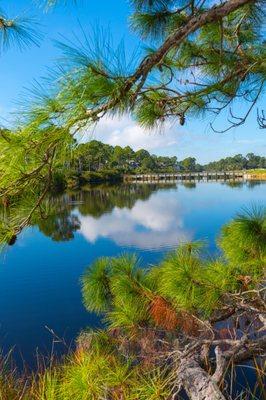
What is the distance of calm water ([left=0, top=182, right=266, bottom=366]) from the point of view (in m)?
6.17

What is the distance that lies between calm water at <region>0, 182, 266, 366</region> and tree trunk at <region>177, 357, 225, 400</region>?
0.68m

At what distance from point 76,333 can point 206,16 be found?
18.1 feet

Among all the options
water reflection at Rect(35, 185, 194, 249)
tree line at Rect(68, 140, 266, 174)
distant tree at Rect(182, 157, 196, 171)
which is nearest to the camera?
water reflection at Rect(35, 185, 194, 249)

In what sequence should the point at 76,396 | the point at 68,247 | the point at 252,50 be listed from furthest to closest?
the point at 68,247, the point at 252,50, the point at 76,396

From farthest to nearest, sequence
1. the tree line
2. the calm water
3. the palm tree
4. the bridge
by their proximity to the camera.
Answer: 1. the bridge
2. the tree line
3. the calm water
4. the palm tree

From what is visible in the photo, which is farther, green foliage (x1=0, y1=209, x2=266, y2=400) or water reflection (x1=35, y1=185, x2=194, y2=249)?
water reflection (x1=35, y1=185, x2=194, y2=249)

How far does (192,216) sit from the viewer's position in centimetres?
1828

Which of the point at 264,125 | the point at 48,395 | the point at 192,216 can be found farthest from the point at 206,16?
the point at 192,216

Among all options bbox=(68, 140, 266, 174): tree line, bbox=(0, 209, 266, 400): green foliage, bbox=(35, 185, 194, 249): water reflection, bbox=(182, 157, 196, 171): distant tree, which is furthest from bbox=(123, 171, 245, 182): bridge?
bbox=(0, 209, 266, 400): green foliage

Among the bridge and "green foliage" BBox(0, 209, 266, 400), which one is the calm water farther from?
the bridge

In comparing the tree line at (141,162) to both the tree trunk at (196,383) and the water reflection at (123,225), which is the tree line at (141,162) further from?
the tree trunk at (196,383)

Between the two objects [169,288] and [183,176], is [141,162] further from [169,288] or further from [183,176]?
[169,288]

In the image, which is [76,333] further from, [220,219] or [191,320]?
[220,219]


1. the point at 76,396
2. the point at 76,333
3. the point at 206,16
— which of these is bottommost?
the point at 76,333
